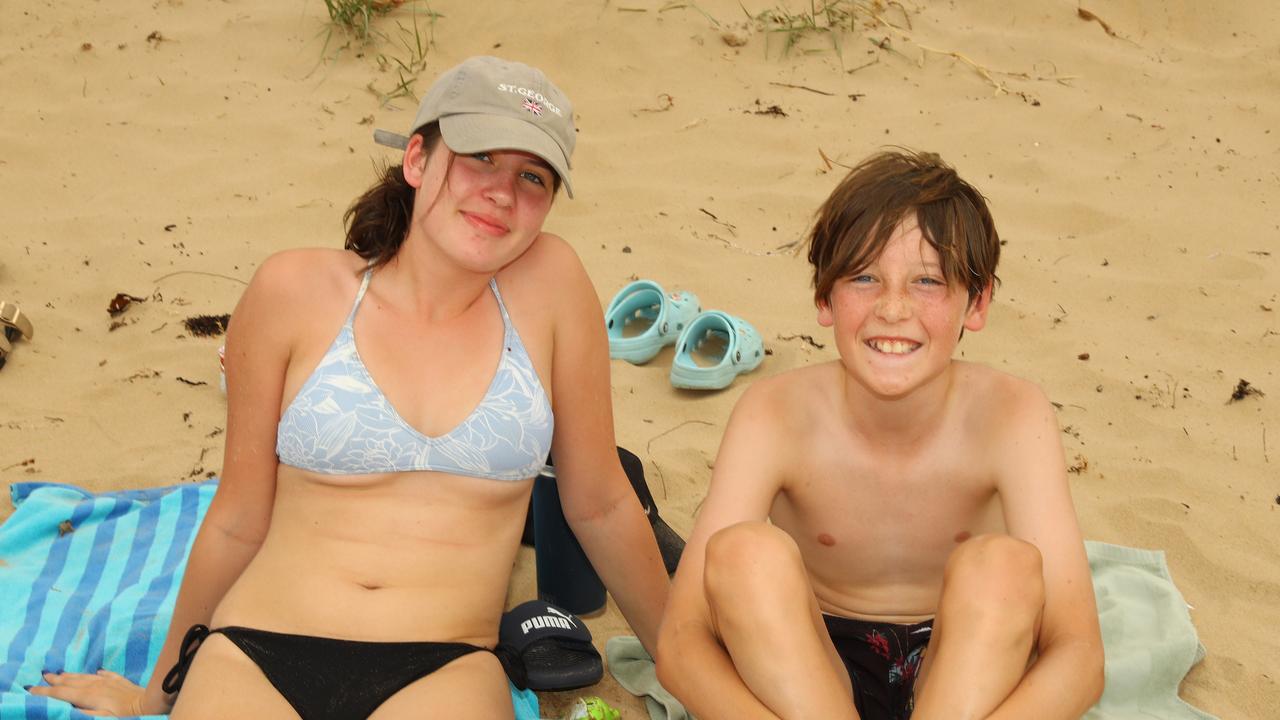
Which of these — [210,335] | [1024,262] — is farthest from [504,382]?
[1024,262]

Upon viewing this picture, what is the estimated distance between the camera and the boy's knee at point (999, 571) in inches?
84.0

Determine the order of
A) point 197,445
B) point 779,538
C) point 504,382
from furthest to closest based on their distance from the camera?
1. point 197,445
2. point 504,382
3. point 779,538

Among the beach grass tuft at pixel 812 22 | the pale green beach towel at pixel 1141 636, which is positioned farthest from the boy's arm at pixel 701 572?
the beach grass tuft at pixel 812 22

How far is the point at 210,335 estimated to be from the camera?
434cm

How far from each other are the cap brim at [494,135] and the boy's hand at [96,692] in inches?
57.1

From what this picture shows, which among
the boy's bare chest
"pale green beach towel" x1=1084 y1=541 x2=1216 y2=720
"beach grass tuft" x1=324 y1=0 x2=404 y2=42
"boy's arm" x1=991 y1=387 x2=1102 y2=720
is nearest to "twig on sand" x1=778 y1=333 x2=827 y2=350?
"pale green beach towel" x1=1084 y1=541 x2=1216 y2=720

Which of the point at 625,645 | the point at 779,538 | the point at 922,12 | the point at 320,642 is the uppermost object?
the point at 922,12

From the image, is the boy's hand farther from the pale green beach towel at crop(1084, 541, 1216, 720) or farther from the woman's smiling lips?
the pale green beach towel at crop(1084, 541, 1216, 720)

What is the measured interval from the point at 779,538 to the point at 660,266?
2576 millimetres

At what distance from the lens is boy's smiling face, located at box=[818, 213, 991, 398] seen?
2.42 metres

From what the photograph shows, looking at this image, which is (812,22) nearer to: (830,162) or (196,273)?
(830,162)

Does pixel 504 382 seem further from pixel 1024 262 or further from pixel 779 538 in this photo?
pixel 1024 262

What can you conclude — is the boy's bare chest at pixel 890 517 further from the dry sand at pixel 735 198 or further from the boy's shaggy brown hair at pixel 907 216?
the dry sand at pixel 735 198

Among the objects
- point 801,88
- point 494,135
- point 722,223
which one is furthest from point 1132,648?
point 801,88
